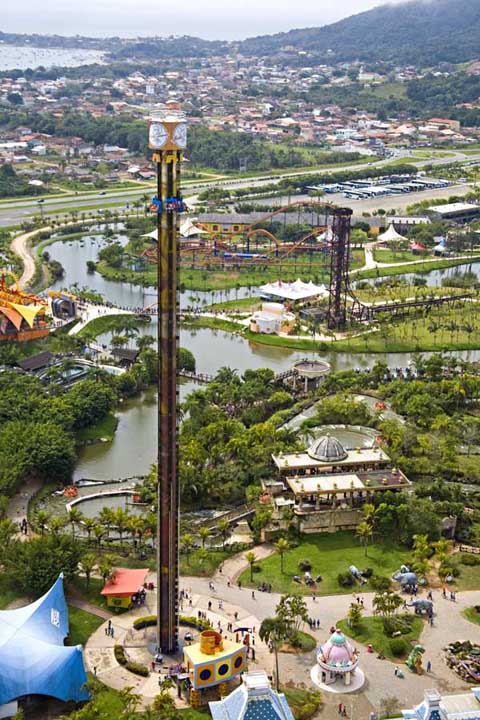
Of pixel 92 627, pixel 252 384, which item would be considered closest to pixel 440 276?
pixel 252 384

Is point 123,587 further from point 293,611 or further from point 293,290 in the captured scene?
point 293,290

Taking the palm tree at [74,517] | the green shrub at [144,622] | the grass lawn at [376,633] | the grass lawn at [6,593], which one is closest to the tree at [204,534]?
the palm tree at [74,517]

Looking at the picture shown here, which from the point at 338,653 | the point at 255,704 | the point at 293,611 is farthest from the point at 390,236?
the point at 255,704

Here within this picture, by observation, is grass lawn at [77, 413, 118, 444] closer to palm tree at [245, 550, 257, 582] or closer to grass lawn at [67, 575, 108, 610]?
grass lawn at [67, 575, 108, 610]

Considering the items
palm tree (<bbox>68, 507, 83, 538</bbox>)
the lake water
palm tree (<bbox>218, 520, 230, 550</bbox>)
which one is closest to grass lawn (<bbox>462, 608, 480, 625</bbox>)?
palm tree (<bbox>218, 520, 230, 550</bbox>)

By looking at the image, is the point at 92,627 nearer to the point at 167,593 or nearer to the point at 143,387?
the point at 167,593

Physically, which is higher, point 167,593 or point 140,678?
point 167,593
